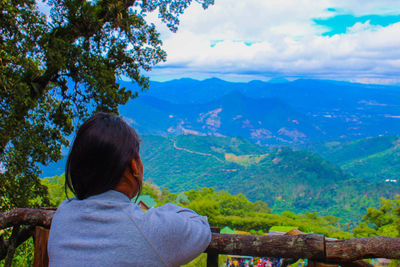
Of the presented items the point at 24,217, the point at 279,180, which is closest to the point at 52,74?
the point at 24,217

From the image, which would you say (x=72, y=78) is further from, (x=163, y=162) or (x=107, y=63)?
(x=163, y=162)

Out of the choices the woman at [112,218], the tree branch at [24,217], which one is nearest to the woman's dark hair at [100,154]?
the woman at [112,218]

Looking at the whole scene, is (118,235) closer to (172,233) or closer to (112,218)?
(112,218)

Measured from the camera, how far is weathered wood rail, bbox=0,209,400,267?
64.5 inches

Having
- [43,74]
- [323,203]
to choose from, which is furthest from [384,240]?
[323,203]

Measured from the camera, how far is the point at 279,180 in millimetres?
142625

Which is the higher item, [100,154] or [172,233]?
[100,154]

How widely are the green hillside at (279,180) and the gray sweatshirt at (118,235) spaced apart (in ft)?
349

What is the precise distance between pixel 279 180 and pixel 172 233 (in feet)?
485

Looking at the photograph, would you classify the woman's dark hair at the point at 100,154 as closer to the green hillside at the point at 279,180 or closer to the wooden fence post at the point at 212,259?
the wooden fence post at the point at 212,259

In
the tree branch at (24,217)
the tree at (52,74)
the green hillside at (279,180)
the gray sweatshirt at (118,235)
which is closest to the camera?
the gray sweatshirt at (118,235)

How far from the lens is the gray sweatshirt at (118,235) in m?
1.12

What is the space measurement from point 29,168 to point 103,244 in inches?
274

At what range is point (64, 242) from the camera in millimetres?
1188
